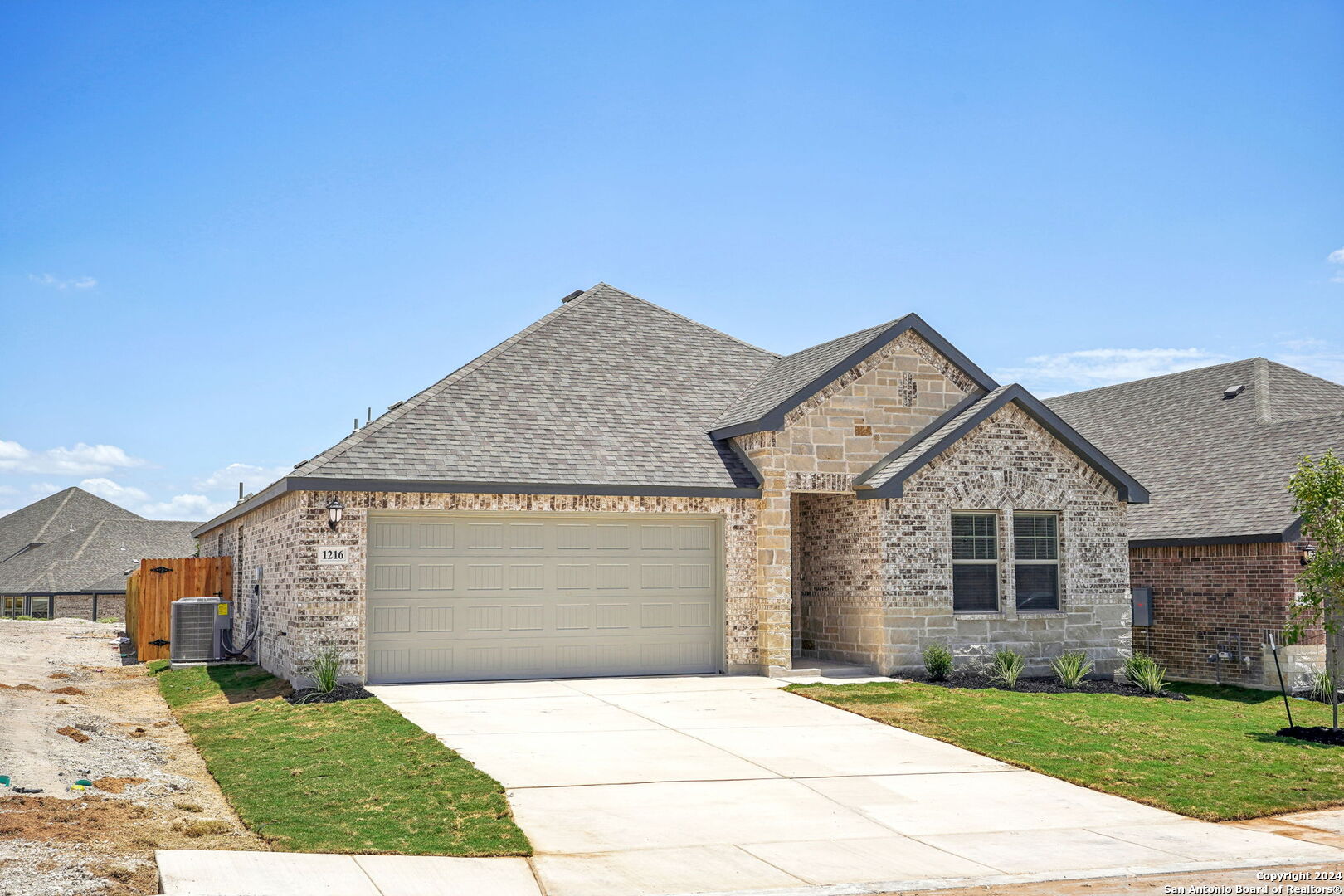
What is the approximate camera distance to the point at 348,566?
657 inches

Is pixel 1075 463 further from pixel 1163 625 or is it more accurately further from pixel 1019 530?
pixel 1163 625

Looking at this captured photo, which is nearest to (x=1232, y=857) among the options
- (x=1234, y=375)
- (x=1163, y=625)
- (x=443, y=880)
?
(x=443, y=880)

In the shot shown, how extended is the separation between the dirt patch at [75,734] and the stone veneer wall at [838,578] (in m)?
11.2

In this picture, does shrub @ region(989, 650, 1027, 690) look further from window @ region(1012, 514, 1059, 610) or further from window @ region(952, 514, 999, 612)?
window @ region(1012, 514, 1059, 610)

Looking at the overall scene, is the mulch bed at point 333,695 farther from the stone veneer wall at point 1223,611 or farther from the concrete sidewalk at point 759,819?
the stone veneer wall at point 1223,611

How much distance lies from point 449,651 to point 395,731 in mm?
4422

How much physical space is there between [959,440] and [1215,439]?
360 inches

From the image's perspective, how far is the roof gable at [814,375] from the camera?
19203 mm

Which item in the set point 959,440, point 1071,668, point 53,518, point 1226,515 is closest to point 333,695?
point 959,440

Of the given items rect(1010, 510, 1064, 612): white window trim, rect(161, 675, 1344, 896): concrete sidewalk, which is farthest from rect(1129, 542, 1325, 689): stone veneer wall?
rect(161, 675, 1344, 896): concrete sidewalk

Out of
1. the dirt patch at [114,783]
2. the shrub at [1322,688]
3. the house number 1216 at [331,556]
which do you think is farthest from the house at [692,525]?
the dirt patch at [114,783]

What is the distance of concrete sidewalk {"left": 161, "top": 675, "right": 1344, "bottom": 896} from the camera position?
8125 millimetres

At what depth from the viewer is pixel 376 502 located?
666 inches

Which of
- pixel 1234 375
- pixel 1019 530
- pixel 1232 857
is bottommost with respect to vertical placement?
pixel 1232 857
